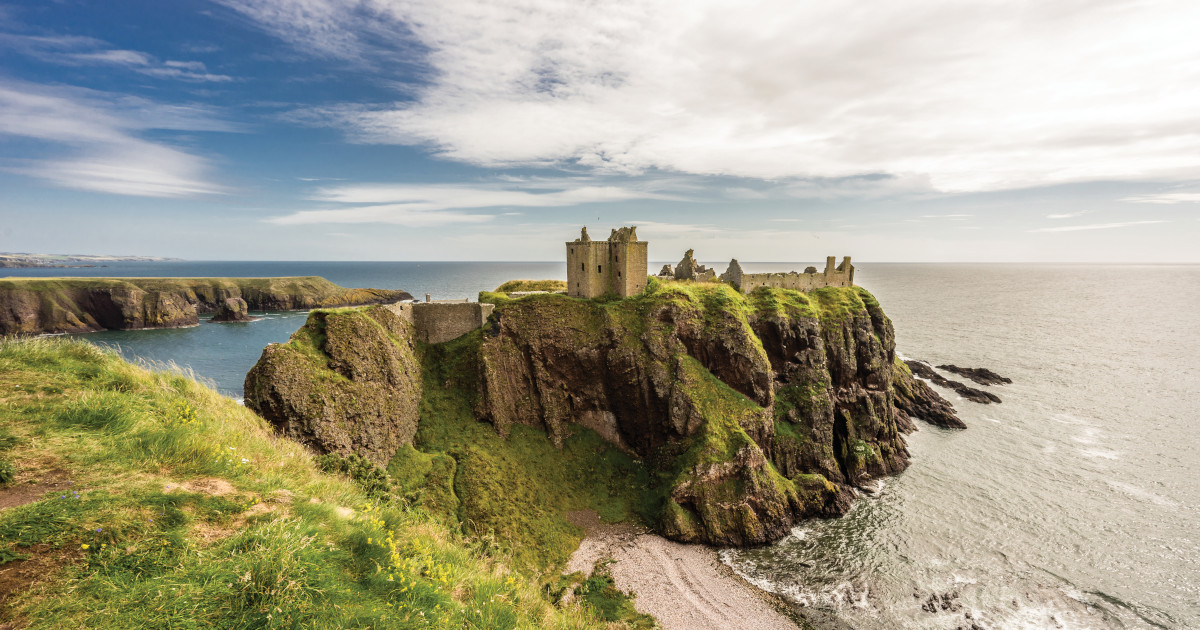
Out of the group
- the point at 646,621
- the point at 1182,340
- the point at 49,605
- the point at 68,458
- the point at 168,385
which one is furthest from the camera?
the point at 1182,340

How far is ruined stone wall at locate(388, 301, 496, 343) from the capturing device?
48.7 m

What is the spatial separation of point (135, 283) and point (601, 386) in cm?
15499

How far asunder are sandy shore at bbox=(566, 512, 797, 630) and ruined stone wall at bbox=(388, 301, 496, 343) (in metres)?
23.2

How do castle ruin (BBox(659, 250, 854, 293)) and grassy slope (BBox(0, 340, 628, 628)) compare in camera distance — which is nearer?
grassy slope (BBox(0, 340, 628, 628))

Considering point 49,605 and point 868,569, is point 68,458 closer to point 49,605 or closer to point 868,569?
point 49,605

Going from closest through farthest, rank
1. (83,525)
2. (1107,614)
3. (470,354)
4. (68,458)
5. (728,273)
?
(83,525)
(68,458)
(1107,614)
(470,354)
(728,273)

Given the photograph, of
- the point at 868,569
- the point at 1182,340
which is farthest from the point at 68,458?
the point at 1182,340

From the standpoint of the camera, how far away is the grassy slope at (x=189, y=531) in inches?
224

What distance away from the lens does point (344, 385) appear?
34.3 metres

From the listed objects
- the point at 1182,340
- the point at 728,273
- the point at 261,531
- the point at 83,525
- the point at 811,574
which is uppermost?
the point at 728,273

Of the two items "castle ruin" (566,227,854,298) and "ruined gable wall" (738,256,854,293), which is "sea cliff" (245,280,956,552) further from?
"ruined gable wall" (738,256,854,293)

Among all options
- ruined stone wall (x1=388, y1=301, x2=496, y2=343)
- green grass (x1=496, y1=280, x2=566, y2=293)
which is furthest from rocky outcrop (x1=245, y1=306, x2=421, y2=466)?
green grass (x1=496, y1=280, x2=566, y2=293)

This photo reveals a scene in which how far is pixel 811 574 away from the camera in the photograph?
124 ft

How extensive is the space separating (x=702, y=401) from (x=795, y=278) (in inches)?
1267
